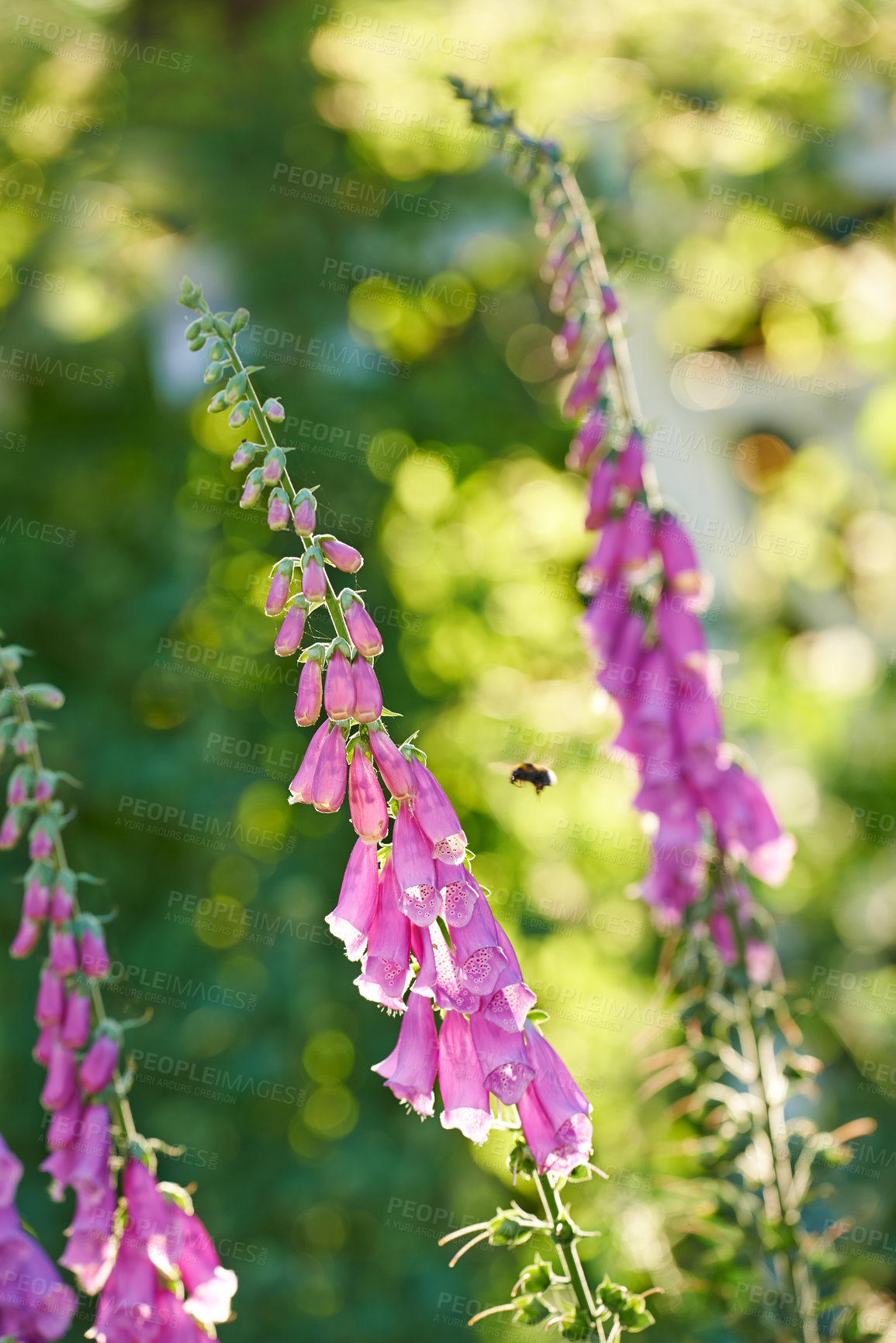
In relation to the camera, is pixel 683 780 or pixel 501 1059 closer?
pixel 501 1059

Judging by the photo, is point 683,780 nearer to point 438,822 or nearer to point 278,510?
point 438,822

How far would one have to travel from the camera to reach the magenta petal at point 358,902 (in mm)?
1047

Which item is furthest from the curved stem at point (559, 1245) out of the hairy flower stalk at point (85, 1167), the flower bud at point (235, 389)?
the flower bud at point (235, 389)

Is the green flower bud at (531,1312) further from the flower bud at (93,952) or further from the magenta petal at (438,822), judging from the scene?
the flower bud at (93,952)

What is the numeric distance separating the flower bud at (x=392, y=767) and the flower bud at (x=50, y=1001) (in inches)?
23.8

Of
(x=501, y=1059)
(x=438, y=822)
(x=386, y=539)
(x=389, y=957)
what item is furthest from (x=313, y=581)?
(x=386, y=539)

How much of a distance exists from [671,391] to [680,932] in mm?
3919

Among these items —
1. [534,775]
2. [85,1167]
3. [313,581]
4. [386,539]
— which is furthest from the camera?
[386,539]

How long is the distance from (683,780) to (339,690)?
39.3 inches

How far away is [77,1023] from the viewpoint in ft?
4.23

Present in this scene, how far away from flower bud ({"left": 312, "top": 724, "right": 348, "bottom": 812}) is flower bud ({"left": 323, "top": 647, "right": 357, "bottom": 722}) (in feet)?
0.12

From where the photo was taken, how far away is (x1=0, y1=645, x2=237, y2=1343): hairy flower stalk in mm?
1207

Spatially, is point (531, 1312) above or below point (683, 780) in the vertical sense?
below

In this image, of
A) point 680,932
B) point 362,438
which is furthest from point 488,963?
point 362,438
